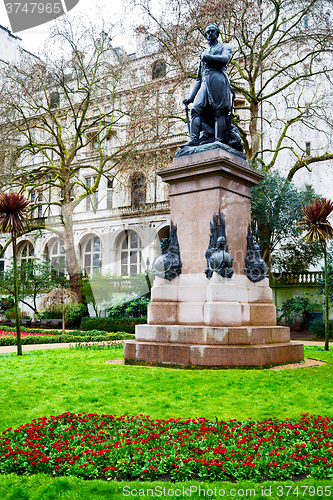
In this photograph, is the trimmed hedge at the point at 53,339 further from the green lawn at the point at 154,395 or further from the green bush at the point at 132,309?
the green lawn at the point at 154,395

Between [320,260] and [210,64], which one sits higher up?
[210,64]

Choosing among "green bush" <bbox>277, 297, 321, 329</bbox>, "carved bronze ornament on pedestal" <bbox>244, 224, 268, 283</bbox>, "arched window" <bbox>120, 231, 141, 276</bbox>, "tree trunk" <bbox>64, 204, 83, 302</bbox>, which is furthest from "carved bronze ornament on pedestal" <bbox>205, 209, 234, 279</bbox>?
"arched window" <bbox>120, 231, 141, 276</bbox>

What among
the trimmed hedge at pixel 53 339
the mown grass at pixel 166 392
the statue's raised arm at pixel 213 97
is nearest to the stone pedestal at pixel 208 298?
the mown grass at pixel 166 392

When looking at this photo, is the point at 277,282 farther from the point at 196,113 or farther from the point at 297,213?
the point at 196,113

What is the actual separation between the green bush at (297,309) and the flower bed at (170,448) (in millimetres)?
20438

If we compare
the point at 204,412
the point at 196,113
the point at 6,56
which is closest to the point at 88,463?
the point at 204,412

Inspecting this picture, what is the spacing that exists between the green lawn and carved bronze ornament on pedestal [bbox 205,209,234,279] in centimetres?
204

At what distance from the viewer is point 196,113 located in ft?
37.0

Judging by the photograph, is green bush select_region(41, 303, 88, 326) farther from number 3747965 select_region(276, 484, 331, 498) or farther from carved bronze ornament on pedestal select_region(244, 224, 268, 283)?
number 3747965 select_region(276, 484, 331, 498)

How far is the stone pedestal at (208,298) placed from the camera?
919 centimetres

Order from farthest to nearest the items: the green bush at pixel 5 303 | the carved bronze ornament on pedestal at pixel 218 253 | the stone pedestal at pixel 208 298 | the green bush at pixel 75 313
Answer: the green bush at pixel 5 303
the green bush at pixel 75 313
the carved bronze ornament on pedestal at pixel 218 253
the stone pedestal at pixel 208 298

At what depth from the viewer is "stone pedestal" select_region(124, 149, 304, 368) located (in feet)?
30.1

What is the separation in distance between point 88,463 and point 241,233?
719cm

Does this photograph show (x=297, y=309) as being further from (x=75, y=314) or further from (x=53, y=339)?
(x=75, y=314)
